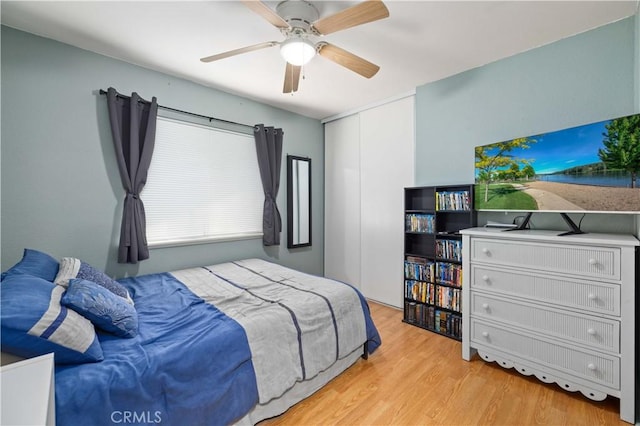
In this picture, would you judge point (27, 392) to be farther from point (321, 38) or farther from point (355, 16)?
point (321, 38)

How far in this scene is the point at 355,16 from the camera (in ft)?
5.19

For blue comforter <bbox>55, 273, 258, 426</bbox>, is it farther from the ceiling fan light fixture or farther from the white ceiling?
the white ceiling

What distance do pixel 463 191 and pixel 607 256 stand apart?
118cm

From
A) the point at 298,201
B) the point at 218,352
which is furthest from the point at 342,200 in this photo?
the point at 218,352

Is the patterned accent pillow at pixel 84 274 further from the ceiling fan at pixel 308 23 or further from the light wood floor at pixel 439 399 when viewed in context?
the ceiling fan at pixel 308 23

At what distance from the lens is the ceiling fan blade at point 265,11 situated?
4.76 ft

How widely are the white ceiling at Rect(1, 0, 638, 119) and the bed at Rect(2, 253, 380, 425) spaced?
205cm

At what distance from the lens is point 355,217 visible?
3971 millimetres

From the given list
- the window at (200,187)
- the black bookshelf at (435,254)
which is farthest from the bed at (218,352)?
the black bookshelf at (435,254)

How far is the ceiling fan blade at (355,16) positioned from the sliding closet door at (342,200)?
223cm

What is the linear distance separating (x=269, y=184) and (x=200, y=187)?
0.86m

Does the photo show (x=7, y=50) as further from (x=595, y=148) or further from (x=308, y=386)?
(x=595, y=148)

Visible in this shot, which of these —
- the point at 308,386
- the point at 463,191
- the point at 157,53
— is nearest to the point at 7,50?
the point at 157,53

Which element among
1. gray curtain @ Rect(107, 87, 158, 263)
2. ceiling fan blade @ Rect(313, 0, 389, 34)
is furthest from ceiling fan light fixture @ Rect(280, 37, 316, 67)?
gray curtain @ Rect(107, 87, 158, 263)
